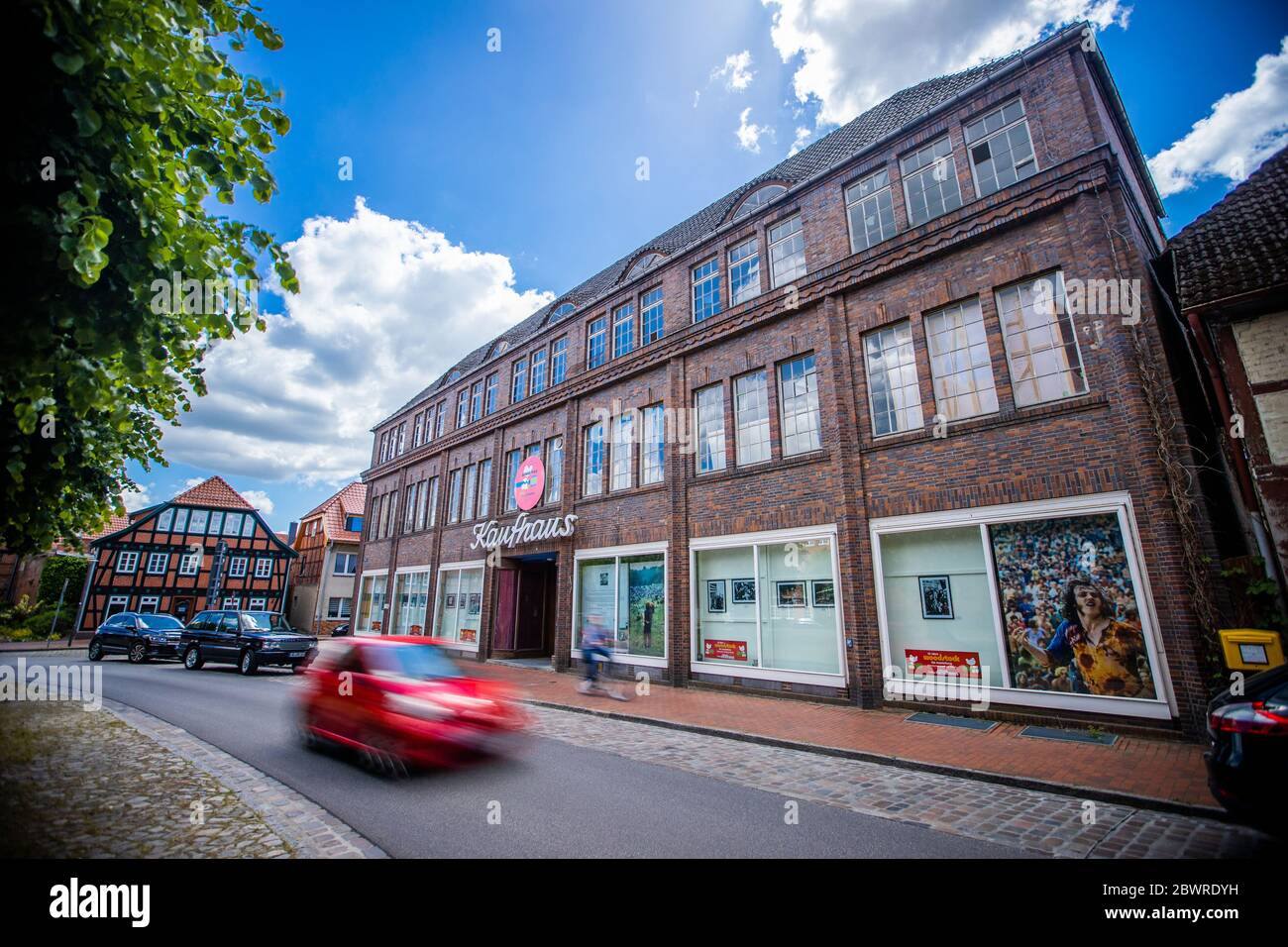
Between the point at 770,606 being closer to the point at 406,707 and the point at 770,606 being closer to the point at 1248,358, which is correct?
the point at 406,707

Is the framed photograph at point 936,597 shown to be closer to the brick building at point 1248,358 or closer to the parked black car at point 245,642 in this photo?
the brick building at point 1248,358

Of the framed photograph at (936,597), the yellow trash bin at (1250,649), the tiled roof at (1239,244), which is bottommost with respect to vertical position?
the yellow trash bin at (1250,649)

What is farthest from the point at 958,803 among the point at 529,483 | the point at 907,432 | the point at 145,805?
the point at 529,483

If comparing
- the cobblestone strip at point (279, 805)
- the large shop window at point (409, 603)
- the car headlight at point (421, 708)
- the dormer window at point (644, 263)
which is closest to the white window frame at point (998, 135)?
the dormer window at point (644, 263)

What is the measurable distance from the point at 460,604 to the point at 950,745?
61.1 feet

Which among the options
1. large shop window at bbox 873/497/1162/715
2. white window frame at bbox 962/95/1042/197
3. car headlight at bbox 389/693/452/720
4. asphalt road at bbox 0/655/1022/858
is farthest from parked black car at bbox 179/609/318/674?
white window frame at bbox 962/95/1042/197

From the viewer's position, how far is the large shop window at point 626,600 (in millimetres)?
14469

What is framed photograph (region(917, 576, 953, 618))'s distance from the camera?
973cm

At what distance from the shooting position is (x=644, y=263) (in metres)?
18.5

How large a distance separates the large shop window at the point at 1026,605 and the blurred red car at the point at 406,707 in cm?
743
